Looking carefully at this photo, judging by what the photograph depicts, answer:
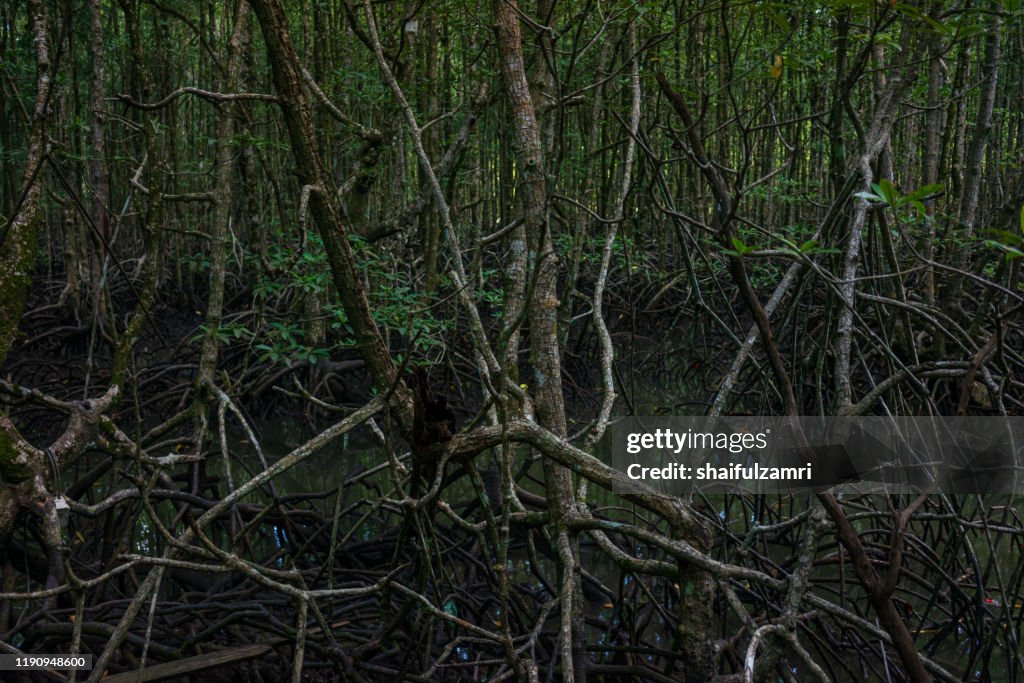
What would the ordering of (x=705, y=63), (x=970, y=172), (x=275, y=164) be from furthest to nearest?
(x=275, y=164), (x=705, y=63), (x=970, y=172)

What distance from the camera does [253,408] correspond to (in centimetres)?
572

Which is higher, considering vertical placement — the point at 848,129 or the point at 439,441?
the point at 848,129

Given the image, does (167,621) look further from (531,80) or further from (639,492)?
(531,80)

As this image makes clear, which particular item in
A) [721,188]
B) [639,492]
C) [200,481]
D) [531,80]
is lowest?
[200,481]

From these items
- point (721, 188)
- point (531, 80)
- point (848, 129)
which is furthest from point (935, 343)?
point (848, 129)

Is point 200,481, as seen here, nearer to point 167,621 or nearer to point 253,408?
point 167,621

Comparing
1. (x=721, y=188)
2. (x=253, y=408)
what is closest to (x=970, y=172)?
(x=721, y=188)

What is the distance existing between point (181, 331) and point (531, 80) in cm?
564

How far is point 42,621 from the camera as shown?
2436mm

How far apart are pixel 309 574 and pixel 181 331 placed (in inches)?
199

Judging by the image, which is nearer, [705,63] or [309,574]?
[309,574]

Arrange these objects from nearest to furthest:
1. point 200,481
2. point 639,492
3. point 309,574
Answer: point 639,492
point 309,574
point 200,481

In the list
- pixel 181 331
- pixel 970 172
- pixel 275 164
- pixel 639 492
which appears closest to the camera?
pixel 639 492

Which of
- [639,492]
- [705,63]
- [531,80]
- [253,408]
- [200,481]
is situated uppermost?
[705,63]
